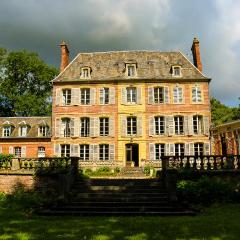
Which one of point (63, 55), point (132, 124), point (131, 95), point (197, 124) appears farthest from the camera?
point (63, 55)

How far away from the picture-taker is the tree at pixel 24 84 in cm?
4444

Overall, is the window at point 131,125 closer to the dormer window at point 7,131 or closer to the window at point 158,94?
the window at point 158,94

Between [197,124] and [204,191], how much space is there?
18.6m

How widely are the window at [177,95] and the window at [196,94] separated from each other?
1098mm

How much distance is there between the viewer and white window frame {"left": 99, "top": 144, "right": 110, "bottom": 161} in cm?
3062

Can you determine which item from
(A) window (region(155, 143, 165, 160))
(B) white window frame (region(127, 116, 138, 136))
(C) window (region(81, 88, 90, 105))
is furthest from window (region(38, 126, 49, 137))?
(A) window (region(155, 143, 165, 160))

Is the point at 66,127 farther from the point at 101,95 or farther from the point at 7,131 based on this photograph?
the point at 7,131

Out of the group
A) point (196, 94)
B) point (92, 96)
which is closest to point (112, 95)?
point (92, 96)

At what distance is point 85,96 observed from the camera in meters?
31.8

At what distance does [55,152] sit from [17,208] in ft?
61.5

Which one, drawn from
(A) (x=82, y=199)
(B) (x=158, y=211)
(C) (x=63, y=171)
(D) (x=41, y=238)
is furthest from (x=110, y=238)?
(C) (x=63, y=171)

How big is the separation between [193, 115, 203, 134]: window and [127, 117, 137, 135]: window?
5.37 meters

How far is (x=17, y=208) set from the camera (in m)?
12.3

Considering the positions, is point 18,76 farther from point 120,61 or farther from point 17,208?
point 17,208
